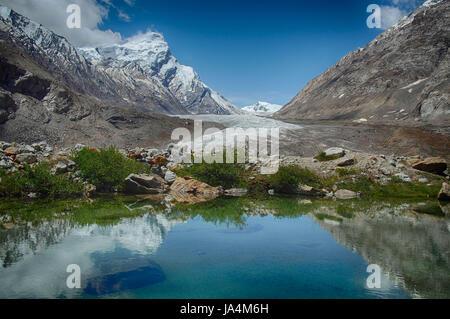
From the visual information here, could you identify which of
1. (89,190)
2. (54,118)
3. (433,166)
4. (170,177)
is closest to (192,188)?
(170,177)

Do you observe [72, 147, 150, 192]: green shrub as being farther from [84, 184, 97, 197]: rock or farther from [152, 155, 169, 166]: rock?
[152, 155, 169, 166]: rock

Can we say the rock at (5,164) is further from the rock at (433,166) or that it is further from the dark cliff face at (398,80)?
the dark cliff face at (398,80)

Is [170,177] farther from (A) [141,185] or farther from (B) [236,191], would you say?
(B) [236,191]

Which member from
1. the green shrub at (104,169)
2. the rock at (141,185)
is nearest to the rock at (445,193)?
the rock at (141,185)

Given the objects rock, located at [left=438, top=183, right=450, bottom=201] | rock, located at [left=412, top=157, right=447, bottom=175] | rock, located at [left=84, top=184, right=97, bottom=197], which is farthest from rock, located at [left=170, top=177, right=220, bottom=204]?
rock, located at [left=412, top=157, right=447, bottom=175]

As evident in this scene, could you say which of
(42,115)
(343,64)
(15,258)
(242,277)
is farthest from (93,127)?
(343,64)
